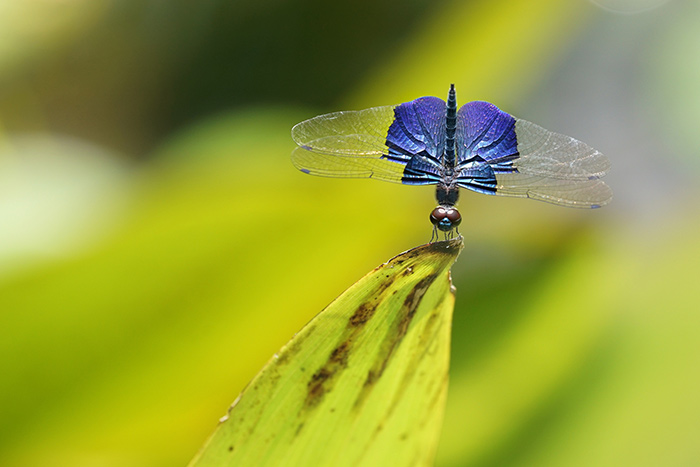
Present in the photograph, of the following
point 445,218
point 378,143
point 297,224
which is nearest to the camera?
point 445,218

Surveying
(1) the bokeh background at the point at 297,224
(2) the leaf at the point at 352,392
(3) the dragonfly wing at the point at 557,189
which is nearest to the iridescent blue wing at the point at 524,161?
(3) the dragonfly wing at the point at 557,189

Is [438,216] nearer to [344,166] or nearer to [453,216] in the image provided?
[453,216]

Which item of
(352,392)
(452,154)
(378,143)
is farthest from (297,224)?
(352,392)

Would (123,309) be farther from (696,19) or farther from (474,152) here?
(696,19)

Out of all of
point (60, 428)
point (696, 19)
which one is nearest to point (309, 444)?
point (60, 428)

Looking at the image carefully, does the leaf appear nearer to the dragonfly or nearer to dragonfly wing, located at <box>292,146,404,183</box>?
the dragonfly

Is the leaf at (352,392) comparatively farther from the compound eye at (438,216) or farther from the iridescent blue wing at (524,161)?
the iridescent blue wing at (524,161)
